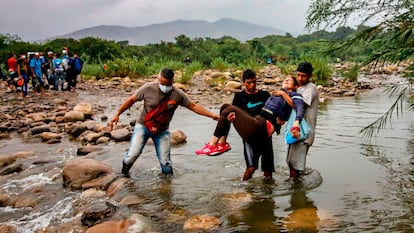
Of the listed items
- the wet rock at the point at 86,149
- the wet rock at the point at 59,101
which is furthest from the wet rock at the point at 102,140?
the wet rock at the point at 59,101

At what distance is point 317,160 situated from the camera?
23.6 feet

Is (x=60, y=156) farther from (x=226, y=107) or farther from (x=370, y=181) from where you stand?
(x=370, y=181)

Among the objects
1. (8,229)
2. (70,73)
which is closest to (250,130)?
(8,229)

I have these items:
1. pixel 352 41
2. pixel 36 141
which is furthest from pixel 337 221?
pixel 36 141

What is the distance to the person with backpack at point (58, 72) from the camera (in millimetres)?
17397

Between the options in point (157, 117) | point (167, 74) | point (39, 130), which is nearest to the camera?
point (167, 74)

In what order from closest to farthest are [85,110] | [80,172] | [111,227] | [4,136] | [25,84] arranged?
[111,227], [80,172], [4,136], [85,110], [25,84]

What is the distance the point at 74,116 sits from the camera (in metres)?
11.9

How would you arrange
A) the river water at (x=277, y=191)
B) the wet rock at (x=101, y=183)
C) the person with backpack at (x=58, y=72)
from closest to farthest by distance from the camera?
the river water at (x=277, y=191) < the wet rock at (x=101, y=183) < the person with backpack at (x=58, y=72)

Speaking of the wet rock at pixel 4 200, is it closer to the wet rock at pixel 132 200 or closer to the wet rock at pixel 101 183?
the wet rock at pixel 101 183

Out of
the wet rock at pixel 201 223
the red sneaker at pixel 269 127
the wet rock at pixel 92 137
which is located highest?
the red sneaker at pixel 269 127

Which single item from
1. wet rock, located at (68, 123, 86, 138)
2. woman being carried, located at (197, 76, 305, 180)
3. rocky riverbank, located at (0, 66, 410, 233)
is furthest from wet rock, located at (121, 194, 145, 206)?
wet rock, located at (68, 123, 86, 138)

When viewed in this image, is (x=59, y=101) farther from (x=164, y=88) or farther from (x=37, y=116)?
(x=164, y=88)

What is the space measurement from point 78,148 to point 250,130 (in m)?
4.47
